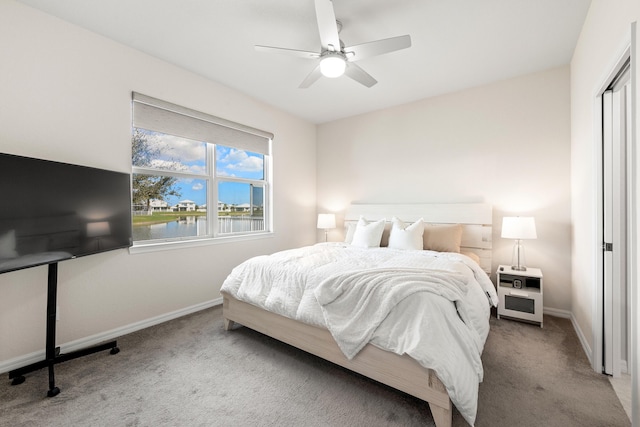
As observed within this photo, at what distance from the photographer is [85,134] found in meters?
2.34

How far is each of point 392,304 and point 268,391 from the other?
101 cm

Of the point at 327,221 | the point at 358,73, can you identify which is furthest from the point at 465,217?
the point at 358,73

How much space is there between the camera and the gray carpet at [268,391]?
152 cm

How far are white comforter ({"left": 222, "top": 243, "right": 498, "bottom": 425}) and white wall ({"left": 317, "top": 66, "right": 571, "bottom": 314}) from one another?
1182mm

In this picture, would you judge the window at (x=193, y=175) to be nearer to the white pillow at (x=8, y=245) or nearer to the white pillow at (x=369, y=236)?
the white pillow at (x=8, y=245)

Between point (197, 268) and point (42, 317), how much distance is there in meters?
1.30

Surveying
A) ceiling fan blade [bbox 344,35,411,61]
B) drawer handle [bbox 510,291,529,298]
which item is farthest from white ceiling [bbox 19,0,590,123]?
drawer handle [bbox 510,291,529,298]

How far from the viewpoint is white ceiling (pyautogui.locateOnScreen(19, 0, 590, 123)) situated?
2.07m

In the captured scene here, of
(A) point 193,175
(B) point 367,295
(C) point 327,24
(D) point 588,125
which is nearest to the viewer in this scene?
(B) point 367,295

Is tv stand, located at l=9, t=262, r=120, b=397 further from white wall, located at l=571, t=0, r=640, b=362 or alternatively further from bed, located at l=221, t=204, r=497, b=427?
white wall, located at l=571, t=0, r=640, b=362

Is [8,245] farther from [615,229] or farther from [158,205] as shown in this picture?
[615,229]

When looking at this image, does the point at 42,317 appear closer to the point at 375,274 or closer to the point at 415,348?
the point at 375,274

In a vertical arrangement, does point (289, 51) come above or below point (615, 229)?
above

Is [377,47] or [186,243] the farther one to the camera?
[186,243]
